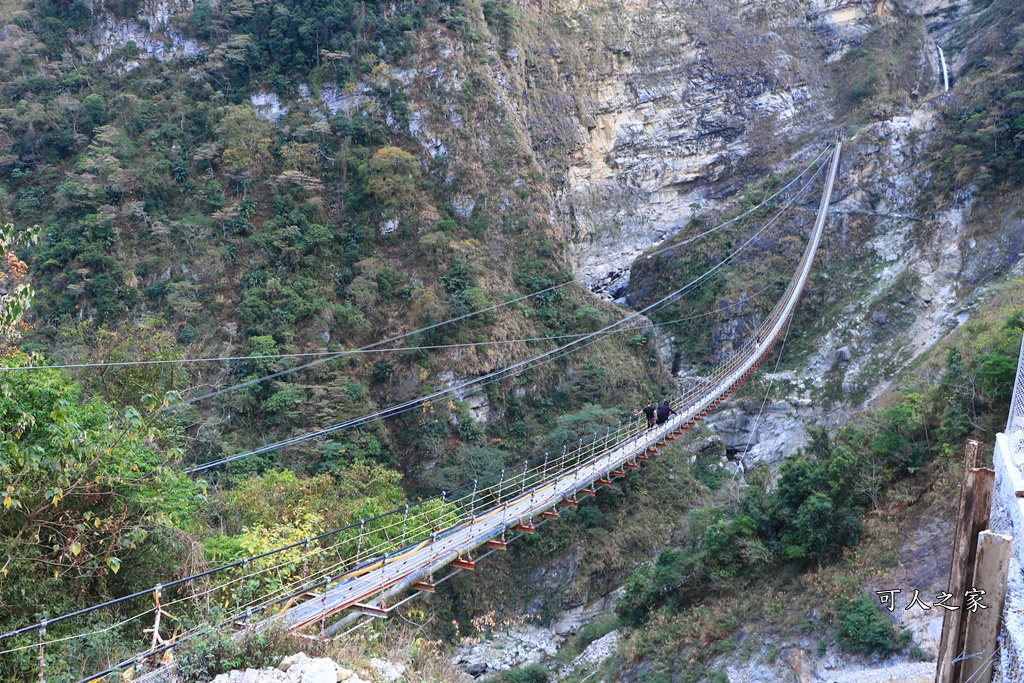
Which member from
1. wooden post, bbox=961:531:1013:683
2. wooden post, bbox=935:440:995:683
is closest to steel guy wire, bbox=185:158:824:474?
wooden post, bbox=935:440:995:683

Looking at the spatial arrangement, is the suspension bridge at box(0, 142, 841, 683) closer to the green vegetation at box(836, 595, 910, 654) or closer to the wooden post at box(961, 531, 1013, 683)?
the green vegetation at box(836, 595, 910, 654)

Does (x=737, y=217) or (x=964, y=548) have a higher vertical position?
(x=737, y=217)

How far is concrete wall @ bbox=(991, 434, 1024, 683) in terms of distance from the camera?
3.39 metres

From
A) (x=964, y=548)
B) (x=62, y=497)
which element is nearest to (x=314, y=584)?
(x=62, y=497)

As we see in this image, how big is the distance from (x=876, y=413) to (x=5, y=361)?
1224 centimetres

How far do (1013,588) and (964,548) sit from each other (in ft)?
1.05

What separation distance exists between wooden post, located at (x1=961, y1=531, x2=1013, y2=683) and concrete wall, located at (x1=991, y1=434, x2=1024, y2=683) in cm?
3

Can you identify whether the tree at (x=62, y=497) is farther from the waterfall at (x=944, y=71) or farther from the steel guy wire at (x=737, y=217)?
the waterfall at (x=944, y=71)

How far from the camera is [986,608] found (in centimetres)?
366

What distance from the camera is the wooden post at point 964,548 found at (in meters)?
3.79

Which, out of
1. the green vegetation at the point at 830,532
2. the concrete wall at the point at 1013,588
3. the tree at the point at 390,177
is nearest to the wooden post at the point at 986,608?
the concrete wall at the point at 1013,588

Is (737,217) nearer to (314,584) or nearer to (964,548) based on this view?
(314,584)

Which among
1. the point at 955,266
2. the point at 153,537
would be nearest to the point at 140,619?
the point at 153,537

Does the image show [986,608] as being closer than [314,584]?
Yes
